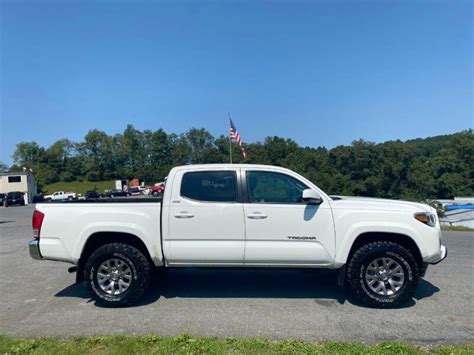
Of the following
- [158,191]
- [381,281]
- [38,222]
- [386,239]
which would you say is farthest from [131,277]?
[158,191]

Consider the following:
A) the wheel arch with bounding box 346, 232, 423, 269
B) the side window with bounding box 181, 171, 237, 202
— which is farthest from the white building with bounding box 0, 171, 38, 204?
the wheel arch with bounding box 346, 232, 423, 269

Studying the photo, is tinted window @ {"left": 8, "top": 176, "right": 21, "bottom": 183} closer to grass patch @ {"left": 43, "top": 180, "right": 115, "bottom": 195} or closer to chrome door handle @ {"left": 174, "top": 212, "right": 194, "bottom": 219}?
grass patch @ {"left": 43, "top": 180, "right": 115, "bottom": 195}

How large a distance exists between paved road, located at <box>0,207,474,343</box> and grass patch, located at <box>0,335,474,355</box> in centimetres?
26

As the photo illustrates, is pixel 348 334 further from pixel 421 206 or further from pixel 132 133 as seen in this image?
pixel 132 133

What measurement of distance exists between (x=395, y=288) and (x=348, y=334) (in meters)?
1.25

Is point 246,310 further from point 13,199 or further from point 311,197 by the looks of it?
point 13,199

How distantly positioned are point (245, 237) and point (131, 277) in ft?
5.53

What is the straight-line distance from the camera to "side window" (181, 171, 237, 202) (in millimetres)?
5234

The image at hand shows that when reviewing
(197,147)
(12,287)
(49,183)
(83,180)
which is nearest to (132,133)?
(83,180)

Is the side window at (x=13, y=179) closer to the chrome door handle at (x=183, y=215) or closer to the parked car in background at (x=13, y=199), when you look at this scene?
the parked car in background at (x=13, y=199)

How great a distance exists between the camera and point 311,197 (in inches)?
195

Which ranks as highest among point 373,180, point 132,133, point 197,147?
point 132,133

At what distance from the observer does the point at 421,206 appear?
17.4 feet

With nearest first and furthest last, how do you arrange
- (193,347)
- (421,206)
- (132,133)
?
(193,347) → (421,206) → (132,133)
